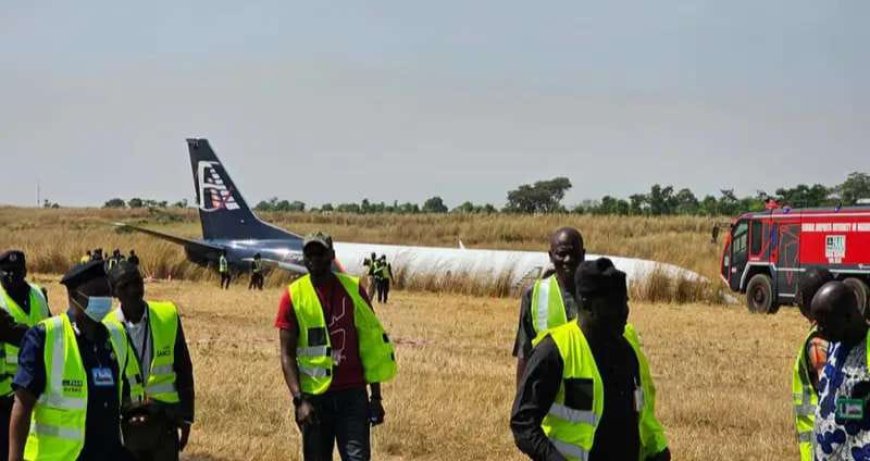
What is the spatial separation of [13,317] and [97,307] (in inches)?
85.2

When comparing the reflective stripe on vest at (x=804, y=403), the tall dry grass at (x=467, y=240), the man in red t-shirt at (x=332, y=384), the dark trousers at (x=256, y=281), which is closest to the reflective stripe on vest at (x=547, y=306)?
A: the man in red t-shirt at (x=332, y=384)

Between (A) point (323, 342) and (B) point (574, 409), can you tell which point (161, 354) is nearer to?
(A) point (323, 342)

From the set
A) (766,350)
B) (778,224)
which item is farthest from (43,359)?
(778,224)

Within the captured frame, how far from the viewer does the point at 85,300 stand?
200 inches

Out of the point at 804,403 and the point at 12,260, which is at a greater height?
the point at 12,260

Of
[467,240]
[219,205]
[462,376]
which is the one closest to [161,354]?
[462,376]

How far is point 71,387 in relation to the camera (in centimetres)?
496

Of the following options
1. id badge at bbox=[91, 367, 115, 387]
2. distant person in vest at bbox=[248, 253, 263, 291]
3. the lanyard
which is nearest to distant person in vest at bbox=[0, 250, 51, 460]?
the lanyard

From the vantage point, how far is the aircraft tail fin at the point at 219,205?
131 ft

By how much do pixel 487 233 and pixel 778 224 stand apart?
1188 inches

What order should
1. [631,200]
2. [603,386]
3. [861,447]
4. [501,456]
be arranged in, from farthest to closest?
1. [631,200]
2. [501,456]
3. [861,447]
4. [603,386]

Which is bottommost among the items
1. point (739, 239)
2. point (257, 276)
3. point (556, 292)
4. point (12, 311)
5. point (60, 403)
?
point (257, 276)

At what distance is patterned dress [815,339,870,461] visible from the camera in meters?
4.94

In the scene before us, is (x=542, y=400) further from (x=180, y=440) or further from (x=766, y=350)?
(x=766, y=350)
